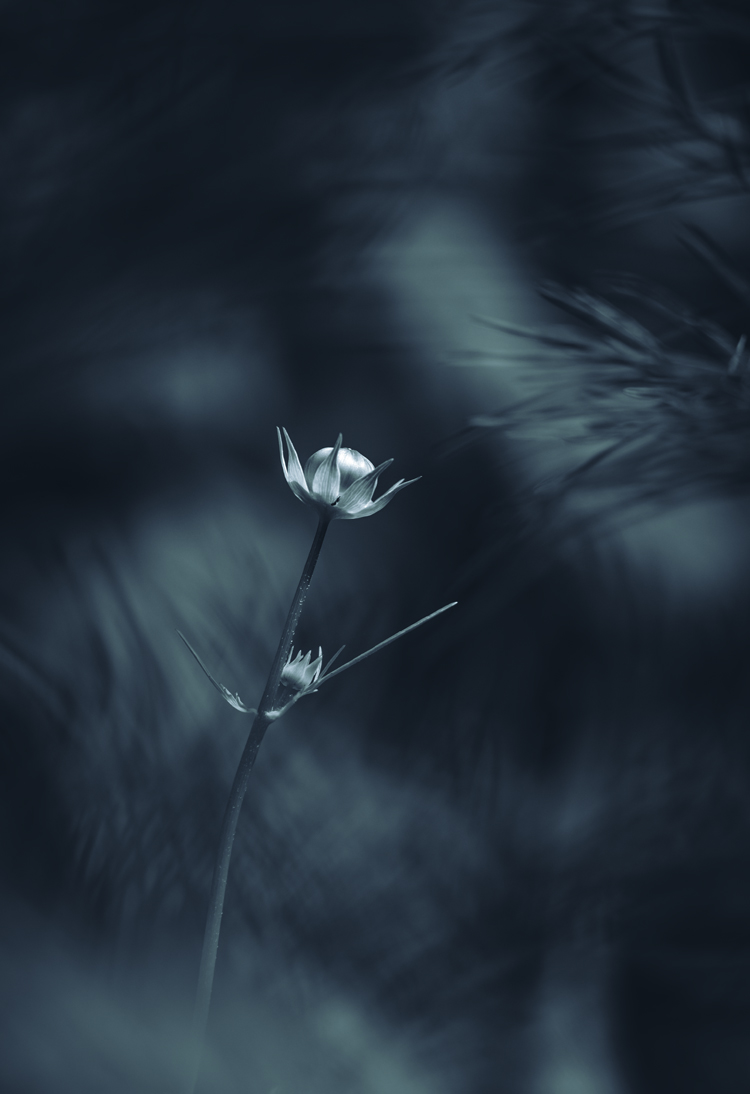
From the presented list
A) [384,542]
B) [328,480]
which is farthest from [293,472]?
[384,542]

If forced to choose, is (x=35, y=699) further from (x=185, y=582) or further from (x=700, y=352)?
(x=700, y=352)

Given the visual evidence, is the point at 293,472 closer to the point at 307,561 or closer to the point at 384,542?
the point at 307,561

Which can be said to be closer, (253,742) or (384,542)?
(253,742)

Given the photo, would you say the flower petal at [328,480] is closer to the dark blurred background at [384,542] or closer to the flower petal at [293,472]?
the flower petal at [293,472]

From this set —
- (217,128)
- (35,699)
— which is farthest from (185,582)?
(217,128)

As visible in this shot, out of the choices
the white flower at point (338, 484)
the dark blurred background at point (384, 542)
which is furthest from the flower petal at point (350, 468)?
the dark blurred background at point (384, 542)

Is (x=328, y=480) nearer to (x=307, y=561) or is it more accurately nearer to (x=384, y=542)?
(x=307, y=561)
